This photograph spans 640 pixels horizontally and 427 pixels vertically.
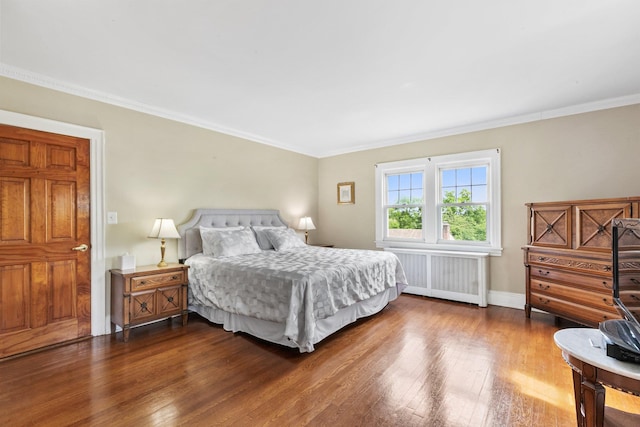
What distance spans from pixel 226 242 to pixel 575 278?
3.80 meters

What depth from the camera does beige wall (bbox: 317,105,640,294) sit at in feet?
10.6

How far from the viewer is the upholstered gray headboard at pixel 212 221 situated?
3764 millimetres

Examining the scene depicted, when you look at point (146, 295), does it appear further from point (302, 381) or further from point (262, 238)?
point (302, 381)

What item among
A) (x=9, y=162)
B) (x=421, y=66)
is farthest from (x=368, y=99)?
(x=9, y=162)

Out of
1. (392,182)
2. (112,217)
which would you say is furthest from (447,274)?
(112,217)

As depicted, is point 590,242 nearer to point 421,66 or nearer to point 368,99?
point 421,66

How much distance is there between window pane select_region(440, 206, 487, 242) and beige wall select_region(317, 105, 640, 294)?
297mm

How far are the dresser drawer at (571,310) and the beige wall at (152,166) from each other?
12.7ft

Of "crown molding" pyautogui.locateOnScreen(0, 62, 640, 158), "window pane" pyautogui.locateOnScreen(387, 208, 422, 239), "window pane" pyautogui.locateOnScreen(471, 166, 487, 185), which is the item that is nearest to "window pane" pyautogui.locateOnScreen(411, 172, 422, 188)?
"window pane" pyautogui.locateOnScreen(387, 208, 422, 239)

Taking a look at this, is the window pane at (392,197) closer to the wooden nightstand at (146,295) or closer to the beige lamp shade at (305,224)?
the beige lamp shade at (305,224)

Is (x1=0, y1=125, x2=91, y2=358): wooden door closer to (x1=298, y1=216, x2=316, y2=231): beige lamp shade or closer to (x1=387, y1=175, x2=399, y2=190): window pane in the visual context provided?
(x1=298, y1=216, x2=316, y2=231): beige lamp shade

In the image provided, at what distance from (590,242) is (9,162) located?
5423 millimetres


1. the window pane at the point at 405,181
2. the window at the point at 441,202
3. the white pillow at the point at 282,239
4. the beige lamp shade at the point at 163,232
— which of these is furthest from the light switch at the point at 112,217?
the window pane at the point at 405,181

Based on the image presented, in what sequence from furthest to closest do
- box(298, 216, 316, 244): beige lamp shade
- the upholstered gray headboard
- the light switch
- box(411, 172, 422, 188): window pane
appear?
box(298, 216, 316, 244): beige lamp shade < box(411, 172, 422, 188): window pane < the upholstered gray headboard < the light switch
